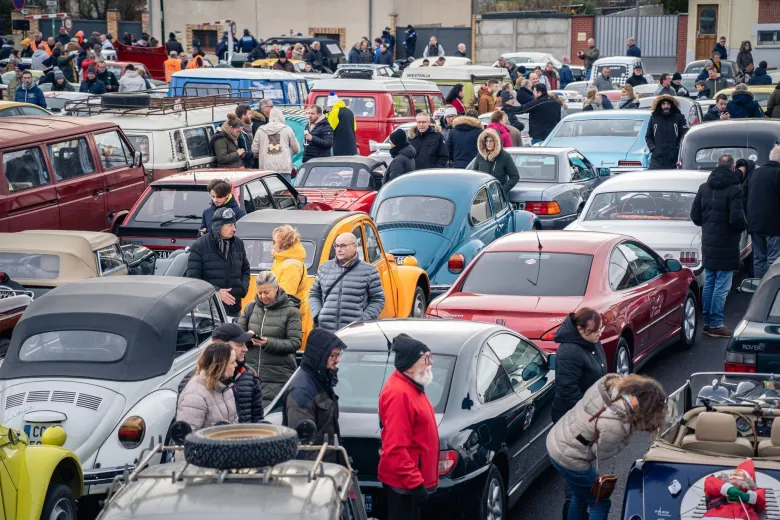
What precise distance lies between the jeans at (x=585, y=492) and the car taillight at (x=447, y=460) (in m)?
0.58

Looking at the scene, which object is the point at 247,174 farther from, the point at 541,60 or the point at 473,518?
the point at 541,60

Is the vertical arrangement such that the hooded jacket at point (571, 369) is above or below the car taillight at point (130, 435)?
above

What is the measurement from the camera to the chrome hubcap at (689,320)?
13.0m

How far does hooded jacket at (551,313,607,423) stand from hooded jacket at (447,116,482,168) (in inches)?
436

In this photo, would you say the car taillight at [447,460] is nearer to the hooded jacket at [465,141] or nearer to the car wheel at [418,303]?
the car wheel at [418,303]

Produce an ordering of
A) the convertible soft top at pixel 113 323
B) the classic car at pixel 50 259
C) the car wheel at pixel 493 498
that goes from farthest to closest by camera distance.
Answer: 1. the classic car at pixel 50 259
2. the convertible soft top at pixel 113 323
3. the car wheel at pixel 493 498

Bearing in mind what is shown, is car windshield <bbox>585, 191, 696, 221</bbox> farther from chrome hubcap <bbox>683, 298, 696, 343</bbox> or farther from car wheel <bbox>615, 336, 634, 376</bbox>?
car wheel <bbox>615, 336, 634, 376</bbox>

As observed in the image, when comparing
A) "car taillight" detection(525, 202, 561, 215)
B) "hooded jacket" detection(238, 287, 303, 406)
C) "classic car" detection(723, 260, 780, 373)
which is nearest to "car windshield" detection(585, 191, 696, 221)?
"car taillight" detection(525, 202, 561, 215)

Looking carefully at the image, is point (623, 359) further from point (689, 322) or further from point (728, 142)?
point (728, 142)

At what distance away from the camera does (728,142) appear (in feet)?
58.9

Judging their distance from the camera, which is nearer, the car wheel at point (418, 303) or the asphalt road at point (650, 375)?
the asphalt road at point (650, 375)

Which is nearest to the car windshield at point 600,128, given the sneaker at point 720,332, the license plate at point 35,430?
the sneaker at point 720,332

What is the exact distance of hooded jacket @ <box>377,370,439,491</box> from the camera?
673cm

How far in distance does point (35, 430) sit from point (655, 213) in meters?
8.77
